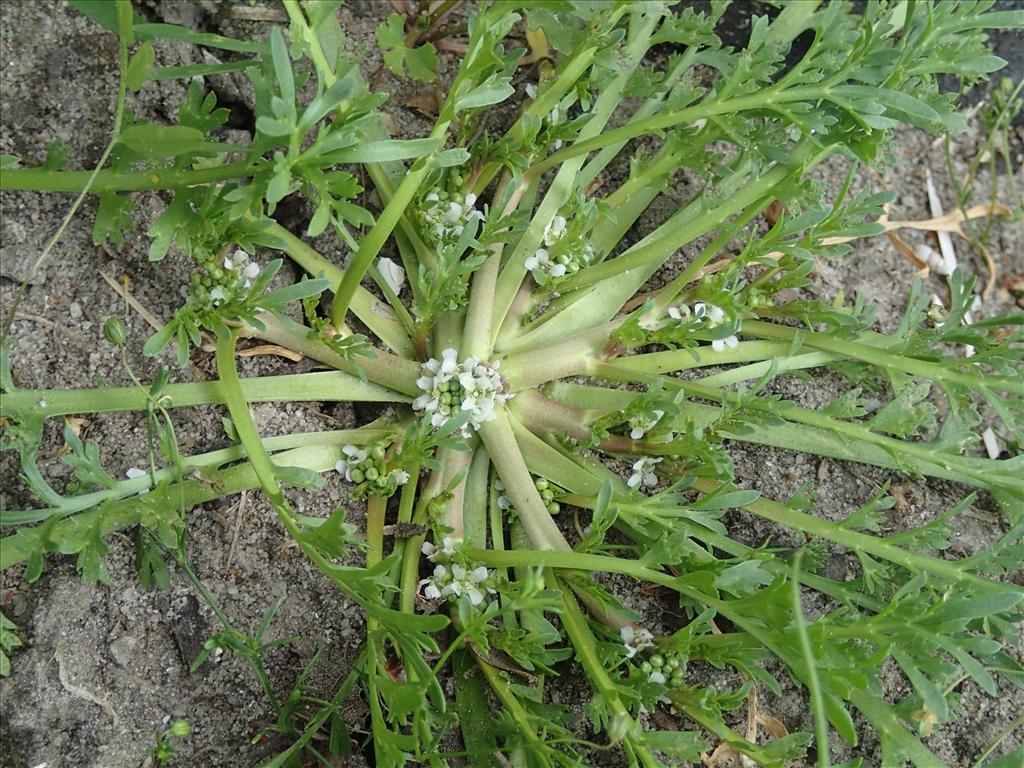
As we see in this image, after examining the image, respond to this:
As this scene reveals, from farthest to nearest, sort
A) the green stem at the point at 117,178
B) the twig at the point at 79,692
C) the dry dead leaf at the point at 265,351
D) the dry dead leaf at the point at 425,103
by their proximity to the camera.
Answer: the dry dead leaf at the point at 425,103, the dry dead leaf at the point at 265,351, the twig at the point at 79,692, the green stem at the point at 117,178

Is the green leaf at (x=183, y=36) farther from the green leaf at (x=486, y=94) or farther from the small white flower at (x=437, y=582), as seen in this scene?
the small white flower at (x=437, y=582)

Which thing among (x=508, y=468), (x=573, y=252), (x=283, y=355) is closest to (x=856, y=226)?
(x=573, y=252)

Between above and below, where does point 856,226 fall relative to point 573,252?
above

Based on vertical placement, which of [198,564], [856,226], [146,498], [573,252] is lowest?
[198,564]

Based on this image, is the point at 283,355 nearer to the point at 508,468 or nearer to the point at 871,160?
the point at 508,468

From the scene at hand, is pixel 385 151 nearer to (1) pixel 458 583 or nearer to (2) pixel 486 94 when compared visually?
(2) pixel 486 94

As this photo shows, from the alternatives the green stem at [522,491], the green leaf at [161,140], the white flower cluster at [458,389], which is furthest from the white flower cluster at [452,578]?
the green leaf at [161,140]

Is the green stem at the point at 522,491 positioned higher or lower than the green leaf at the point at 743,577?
lower

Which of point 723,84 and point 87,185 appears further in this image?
point 723,84
